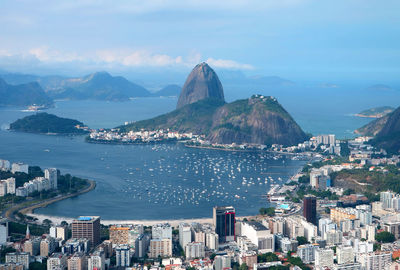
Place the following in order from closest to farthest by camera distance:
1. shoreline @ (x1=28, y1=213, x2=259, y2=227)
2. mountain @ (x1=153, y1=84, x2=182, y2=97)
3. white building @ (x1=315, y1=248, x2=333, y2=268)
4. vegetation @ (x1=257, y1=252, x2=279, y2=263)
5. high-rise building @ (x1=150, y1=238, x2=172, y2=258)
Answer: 1. white building @ (x1=315, y1=248, x2=333, y2=268)
2. vegetation @ (x1=257, y1=252, x2=279, y2=263)
3. high-rise building @ (x1=150, y1=238, x2=172, y2=258)
4. shoreline @ (x1=28, y1=213, x2=259, y2=227)
5. mountain @ (x1=153, y1=84, x2=182, y2=97)

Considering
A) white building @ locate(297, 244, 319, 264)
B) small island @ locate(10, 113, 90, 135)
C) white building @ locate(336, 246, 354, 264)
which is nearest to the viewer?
white building @ locate(336, 246, 354, 264)

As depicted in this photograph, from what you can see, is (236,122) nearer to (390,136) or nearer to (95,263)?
(390,136)

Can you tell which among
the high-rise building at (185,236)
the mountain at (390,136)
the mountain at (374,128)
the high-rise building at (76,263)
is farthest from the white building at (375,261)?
the mountain at (374,128)

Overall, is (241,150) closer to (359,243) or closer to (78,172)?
(78,172)

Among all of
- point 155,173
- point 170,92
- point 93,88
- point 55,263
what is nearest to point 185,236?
point 55,263

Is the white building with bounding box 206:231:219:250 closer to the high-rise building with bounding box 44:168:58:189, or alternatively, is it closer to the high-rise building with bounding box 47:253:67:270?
the high-rise building with bounding box 47:253:67:270

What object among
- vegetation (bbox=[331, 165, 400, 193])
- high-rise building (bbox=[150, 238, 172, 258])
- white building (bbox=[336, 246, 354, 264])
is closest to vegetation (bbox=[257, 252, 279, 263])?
white building (bbox=[336, 246, 354, 264])

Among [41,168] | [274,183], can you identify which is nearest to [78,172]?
[41,168]
